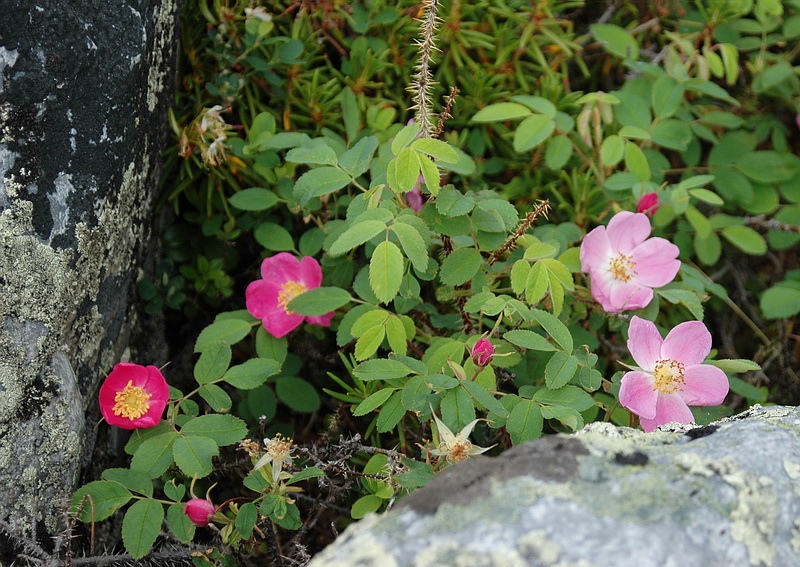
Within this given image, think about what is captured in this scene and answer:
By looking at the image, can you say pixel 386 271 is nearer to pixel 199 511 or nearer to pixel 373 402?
pixel 373 402

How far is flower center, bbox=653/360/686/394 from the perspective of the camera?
4.95ft

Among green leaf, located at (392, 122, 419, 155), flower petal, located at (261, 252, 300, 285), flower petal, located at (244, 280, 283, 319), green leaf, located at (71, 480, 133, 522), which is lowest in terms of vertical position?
green leaf, located at (71, 480, 133, 522)

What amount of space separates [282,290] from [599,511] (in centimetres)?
112

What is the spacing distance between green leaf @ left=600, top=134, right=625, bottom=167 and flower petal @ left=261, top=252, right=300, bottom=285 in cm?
93

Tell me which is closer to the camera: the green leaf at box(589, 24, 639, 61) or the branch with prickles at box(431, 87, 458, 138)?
the branch with prickles at box(431, 87, 458, 138)

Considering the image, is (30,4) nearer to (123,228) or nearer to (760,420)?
(123,228)

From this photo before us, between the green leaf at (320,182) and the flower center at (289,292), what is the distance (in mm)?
259

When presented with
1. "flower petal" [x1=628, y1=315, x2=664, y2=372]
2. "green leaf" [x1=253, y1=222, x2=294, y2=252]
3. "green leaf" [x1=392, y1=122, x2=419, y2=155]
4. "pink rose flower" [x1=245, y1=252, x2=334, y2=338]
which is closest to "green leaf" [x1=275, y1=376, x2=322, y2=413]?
"pink rose flower" [x1=245, y1=252, x2=334, y2=338]

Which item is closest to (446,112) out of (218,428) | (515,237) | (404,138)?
(404,138)

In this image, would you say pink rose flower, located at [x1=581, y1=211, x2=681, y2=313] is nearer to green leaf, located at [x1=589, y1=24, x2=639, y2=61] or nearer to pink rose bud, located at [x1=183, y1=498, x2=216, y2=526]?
green leaf, located at [x1=589, y1=24, x2=639, y2=61]

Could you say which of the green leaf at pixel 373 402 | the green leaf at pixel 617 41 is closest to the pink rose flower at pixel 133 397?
the green leaf at pixel 373 402

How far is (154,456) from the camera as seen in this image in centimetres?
151

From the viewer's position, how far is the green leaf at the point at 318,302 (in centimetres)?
169

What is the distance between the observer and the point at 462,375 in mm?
1456
